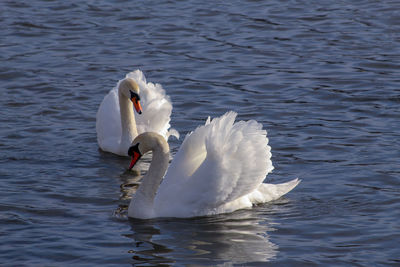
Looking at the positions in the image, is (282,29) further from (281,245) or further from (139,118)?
(281,245)

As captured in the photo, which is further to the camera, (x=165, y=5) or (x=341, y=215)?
(x=165, y=5)

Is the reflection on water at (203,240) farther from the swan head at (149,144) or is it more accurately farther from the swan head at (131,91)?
the swan head at (131,91)

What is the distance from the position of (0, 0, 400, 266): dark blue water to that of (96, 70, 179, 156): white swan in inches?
8.6

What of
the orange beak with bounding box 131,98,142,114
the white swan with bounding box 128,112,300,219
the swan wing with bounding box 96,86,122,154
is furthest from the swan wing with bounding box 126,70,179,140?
the white swan with bounding box 128,112,300,219

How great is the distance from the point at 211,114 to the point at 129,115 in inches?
53.9

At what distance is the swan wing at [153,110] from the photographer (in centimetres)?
1104

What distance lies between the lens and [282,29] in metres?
15.9

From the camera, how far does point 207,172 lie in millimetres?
8539

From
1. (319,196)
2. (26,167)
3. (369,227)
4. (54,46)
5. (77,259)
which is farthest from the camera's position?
(54,46)

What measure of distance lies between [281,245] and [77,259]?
1715 mm

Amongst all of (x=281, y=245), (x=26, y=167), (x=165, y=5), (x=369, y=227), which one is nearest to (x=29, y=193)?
(x=26, y=167)

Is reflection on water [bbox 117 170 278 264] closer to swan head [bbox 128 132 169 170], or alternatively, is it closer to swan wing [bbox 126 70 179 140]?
swan head [bbox 128 132 169 170]

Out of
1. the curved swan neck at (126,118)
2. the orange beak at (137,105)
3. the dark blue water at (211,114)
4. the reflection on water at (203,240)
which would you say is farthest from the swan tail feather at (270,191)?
the curved swan neck at (126,118)

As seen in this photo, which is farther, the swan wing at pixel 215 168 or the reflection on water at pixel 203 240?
the swan wing at pixel 215 168
